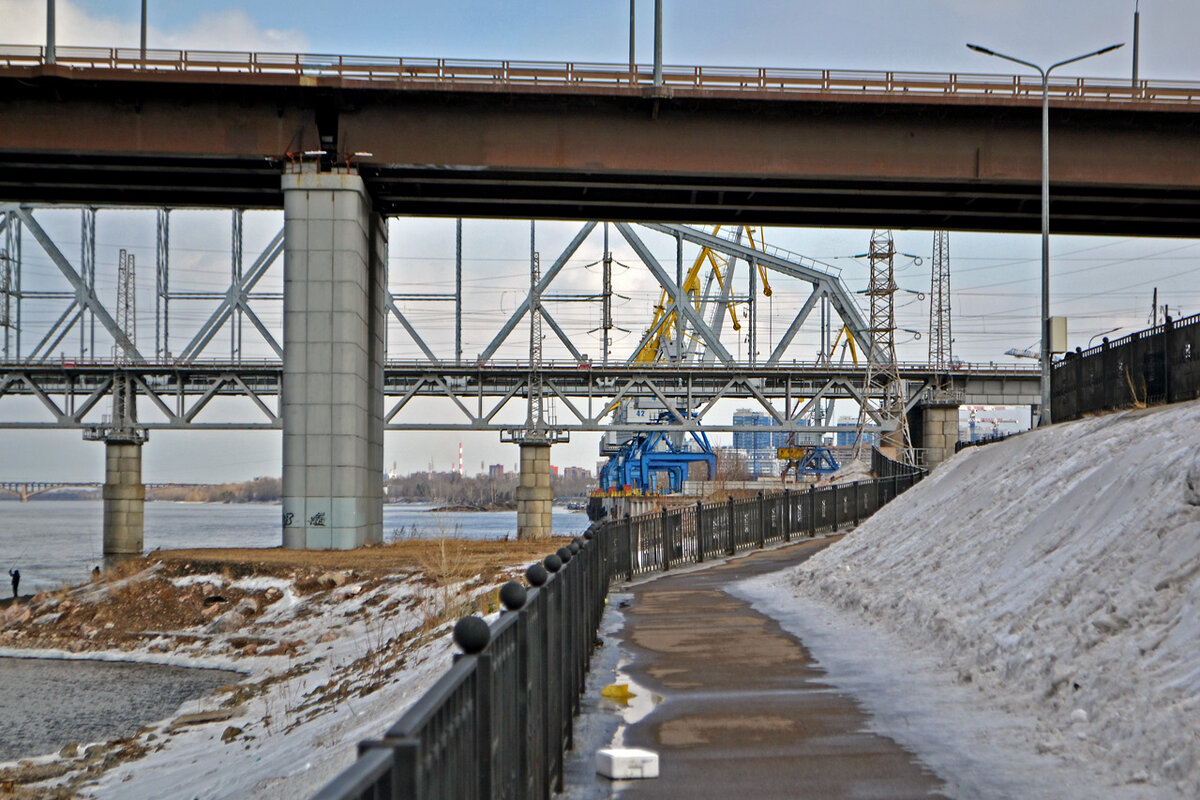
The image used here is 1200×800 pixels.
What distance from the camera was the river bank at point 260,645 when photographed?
41.9 ft

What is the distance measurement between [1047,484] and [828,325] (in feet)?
290

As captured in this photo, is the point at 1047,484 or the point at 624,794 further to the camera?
the point at 1047,484

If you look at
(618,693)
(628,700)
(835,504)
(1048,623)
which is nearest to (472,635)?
(628,700)

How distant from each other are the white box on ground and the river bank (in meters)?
2.70

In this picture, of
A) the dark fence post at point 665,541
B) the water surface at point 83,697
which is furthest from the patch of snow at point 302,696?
the dark fence post at point 665,541

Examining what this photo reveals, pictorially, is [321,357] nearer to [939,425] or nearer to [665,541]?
[665,541]

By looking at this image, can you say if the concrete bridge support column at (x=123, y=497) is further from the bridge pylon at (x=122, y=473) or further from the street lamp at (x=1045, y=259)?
the street lamp at (x=1045, y=259)

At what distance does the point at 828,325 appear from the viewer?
335 ft

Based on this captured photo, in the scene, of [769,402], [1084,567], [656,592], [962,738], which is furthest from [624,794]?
[769,402]

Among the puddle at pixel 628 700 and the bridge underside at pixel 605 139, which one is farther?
the bridge underside at pixel 605 139

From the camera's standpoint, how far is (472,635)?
487 centimetres

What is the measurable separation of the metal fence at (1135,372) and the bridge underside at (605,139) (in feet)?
52.6

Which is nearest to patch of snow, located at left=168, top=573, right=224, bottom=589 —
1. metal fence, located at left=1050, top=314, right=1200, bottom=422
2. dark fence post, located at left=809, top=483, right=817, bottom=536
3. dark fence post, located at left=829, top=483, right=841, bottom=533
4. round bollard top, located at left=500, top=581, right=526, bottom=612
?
dark fence post, located at left=809, top=483, right=817, bottom=536

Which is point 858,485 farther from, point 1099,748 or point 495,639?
point 495,639
